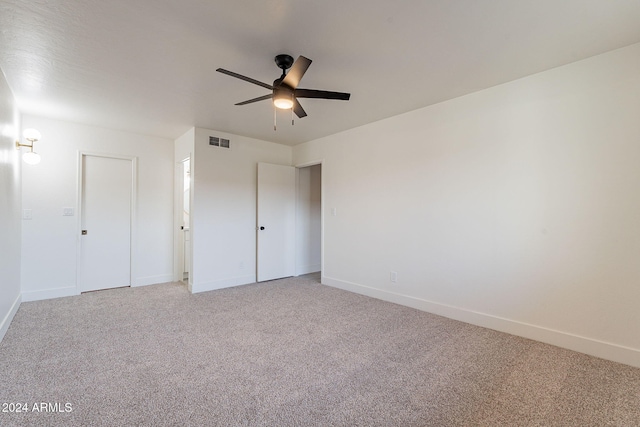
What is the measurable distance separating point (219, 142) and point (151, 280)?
2.53 meters

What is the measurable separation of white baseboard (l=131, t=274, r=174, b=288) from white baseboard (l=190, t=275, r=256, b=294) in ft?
3.13

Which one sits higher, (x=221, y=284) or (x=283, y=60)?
(x=283, y=60)

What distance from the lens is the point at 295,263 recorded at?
17.7ft

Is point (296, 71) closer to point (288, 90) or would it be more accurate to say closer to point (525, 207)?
point (288, 90)

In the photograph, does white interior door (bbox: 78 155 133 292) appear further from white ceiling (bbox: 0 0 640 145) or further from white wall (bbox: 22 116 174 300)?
white ceiling (bbox: 0 0 640 145)

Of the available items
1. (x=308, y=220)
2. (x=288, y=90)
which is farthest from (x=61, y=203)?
(x=288, y=90)

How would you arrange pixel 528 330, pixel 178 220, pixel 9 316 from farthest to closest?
pixel 178 220 → pixel 9 316 → pixel 528 330

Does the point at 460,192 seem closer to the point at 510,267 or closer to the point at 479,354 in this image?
the point at 510,267

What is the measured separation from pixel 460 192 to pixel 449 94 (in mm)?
1077

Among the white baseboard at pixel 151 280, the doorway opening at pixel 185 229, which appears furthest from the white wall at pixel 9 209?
the doorway opening at pixel 185 229

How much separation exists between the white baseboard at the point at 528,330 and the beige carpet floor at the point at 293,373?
98mm

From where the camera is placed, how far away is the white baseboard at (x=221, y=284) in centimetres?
426

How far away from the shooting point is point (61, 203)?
4.02 meters

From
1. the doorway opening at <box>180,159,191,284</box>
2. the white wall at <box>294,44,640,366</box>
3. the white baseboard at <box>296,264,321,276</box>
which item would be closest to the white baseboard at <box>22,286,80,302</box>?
the doorway opening at <box>180,159,191,284</box>
